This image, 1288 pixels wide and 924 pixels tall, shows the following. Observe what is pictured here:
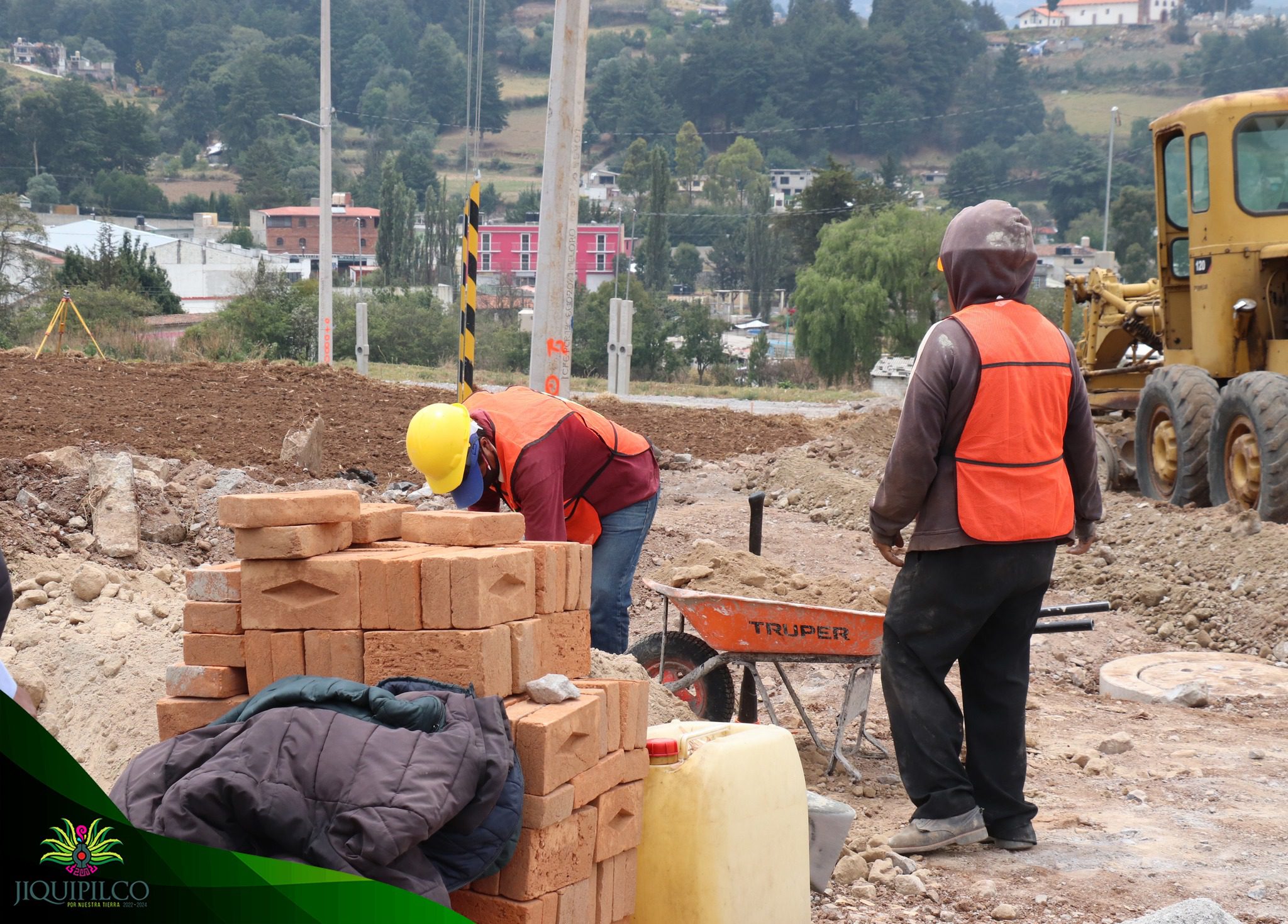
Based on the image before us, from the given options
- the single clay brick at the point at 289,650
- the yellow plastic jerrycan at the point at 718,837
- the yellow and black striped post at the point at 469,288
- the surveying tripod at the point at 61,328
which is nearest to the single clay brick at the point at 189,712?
the single clay brick at the point at 289,650

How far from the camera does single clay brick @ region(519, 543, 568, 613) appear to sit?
3.71 metres

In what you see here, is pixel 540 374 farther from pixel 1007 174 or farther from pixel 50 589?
pixel 1007 174

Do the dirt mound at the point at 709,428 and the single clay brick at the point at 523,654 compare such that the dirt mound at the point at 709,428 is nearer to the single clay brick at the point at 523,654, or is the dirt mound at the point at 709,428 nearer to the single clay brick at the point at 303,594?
the single clay brick at the point at 523,654

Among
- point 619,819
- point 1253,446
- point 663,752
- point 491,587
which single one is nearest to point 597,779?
point 619,819

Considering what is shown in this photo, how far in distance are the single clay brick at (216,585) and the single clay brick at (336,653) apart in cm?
27

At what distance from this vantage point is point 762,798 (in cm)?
363

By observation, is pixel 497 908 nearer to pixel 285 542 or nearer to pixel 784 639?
pixel 285 542

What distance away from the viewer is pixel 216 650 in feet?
11.8

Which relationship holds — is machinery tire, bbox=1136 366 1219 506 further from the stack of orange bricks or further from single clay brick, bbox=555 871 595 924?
single clay brick, bbox=555 871 595 924

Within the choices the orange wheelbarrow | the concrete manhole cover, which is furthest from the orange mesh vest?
the concrete manhole cover

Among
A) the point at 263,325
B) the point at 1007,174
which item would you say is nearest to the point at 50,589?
the point at 263,325

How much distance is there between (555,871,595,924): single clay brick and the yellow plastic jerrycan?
230mm

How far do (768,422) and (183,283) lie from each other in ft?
201

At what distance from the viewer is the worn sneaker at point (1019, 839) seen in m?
4.47
